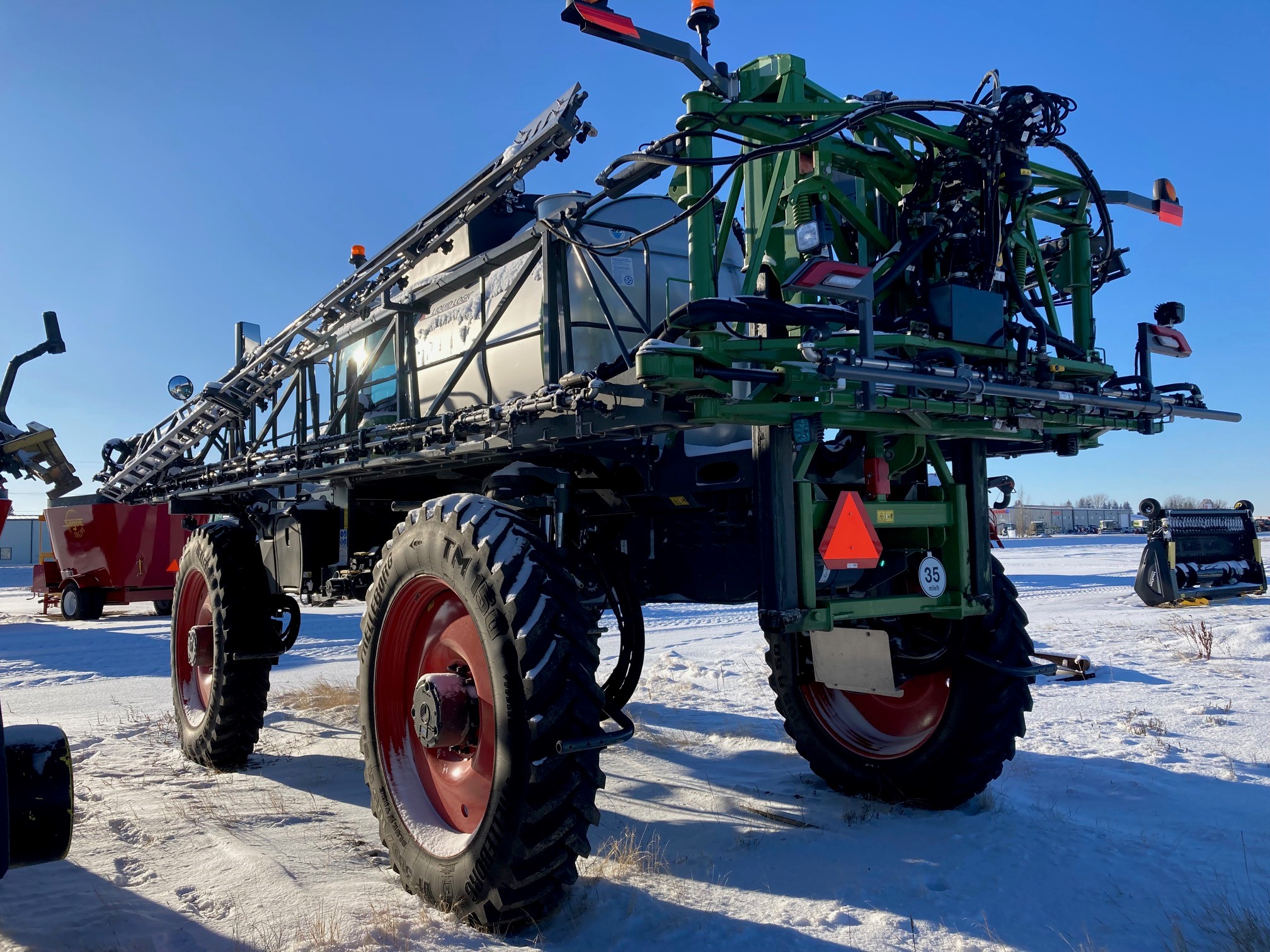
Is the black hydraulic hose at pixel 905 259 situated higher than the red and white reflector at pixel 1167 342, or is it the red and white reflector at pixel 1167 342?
the black hydraulic hose at pixel 905 259

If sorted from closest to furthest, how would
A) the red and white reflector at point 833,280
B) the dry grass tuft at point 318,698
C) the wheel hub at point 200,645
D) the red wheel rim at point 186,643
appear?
the red and white reflector at point 833,280 < the wheel hub at point 200,645 < the red wheel rim at point 186,643 < the dry grass tuft at point 318,698

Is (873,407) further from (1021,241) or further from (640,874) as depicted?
(640,874)

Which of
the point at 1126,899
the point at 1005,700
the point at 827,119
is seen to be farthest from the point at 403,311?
the point at 1126,899

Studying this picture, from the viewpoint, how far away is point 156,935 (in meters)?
3.59

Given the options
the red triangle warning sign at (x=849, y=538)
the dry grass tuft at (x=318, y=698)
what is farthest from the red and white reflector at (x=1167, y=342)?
the dry grass tuft at (x=318, y=698)

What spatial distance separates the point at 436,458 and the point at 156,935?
239 centimetres

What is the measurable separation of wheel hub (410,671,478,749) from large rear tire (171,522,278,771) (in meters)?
3.07

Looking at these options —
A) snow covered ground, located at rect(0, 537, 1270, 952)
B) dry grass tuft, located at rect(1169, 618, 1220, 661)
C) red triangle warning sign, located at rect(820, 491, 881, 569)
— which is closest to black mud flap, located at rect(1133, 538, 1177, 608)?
dry grass tuft, located at rect(1169, 618, 1220, 661)

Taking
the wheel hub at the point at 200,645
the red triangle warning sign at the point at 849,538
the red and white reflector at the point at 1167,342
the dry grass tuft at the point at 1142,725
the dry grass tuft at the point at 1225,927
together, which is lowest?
the dry grass tuft at the point at 1142,725

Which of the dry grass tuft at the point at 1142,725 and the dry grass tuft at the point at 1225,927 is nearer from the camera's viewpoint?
the dry grass tuft at the point at 1225,927

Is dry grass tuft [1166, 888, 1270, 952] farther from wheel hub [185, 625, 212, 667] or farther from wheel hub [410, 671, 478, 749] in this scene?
wheel hub [185, 625, 212, 667]

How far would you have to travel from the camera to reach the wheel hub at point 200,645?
690cm

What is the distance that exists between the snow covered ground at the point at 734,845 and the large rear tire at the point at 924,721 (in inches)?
6.4

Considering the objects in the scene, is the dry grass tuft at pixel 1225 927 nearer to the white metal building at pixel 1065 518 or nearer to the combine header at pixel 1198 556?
the combine header at pixel 1198 556
